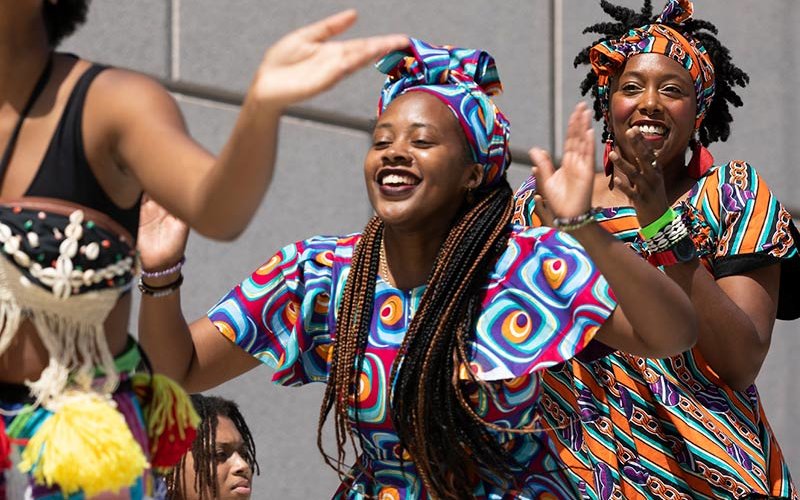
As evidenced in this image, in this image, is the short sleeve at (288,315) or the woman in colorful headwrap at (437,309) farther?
the short sleeve at (288,315)

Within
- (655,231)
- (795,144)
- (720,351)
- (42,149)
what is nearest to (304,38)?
(42,149)

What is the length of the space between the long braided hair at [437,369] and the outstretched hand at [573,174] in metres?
0.26

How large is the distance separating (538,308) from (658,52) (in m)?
1.37

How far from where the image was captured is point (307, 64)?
2.69m

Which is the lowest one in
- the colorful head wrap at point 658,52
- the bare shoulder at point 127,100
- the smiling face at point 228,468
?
the smiling face at point 228,468

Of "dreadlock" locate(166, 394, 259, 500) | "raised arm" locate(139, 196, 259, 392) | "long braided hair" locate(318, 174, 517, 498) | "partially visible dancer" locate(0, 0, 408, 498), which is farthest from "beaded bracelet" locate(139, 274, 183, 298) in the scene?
"dreadlock" locate(166, 394, 259, 500)

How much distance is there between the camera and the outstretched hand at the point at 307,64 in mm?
2645

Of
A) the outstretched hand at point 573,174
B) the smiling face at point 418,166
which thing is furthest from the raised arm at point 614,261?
the smiling face at point 418,166

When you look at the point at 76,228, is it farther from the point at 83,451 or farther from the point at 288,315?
the point at 288,315

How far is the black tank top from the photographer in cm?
288

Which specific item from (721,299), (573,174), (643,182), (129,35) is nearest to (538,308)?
(573,174)

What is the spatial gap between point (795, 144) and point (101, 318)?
5994mm

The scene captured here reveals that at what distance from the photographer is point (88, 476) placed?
2793 mm

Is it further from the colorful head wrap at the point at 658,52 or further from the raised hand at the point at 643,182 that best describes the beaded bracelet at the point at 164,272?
the colorful head wrap at the point at 658,52
